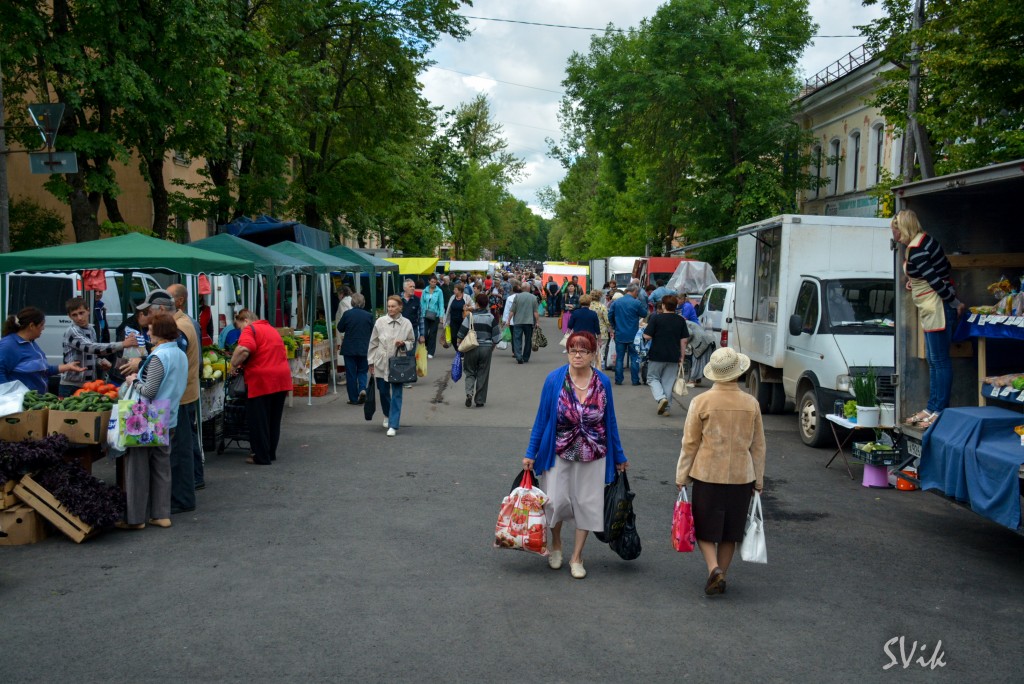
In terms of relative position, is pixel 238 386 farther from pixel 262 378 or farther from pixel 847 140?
pixel 847 140

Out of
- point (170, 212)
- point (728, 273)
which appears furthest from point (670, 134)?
point (170, 212)

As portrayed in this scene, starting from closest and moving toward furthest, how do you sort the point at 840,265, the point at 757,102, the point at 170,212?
the point at 840,265, the point at 170,212, the point at 757,102

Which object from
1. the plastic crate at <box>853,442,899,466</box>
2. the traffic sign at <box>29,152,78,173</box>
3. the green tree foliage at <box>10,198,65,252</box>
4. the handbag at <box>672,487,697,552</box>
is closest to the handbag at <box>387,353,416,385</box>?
the plastic crate at <box>853,442,899,466</box>

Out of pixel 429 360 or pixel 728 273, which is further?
pixel 728 273

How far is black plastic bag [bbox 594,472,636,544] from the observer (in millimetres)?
6109

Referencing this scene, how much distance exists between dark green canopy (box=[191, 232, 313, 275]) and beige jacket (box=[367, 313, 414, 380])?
2974 mm

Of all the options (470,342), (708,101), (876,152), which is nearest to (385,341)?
(470,342)

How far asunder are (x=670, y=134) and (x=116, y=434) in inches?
1218

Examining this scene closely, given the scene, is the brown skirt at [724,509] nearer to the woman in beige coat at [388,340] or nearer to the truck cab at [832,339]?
the truck cab at [832,339]

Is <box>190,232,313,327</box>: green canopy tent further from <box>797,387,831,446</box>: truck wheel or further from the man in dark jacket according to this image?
<box>797,387,831,446</box>: truck wheel

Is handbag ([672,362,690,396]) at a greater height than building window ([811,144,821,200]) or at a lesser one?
lesser

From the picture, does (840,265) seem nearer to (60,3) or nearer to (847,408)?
(847,408)

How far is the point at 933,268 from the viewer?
307 inches

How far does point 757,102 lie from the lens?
107 feet
